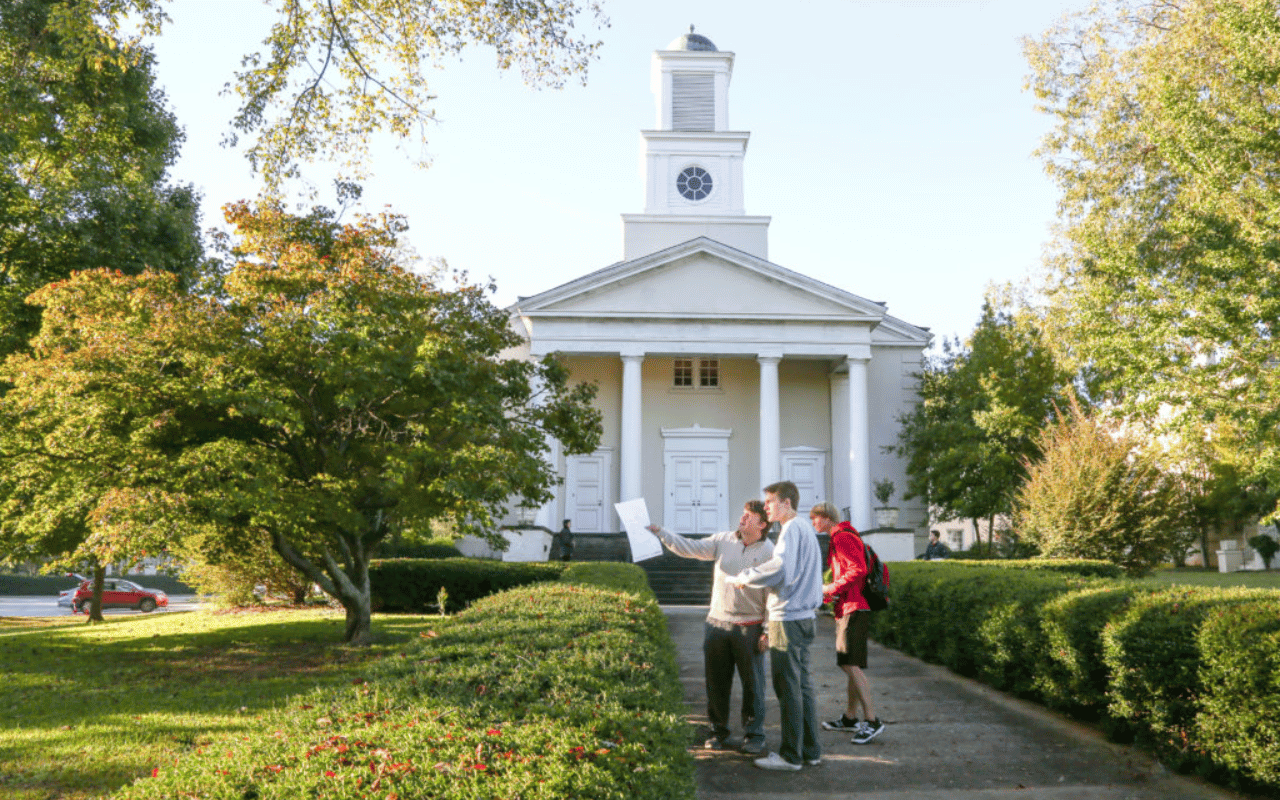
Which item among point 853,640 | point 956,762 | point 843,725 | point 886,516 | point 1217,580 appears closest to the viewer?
point 956,762

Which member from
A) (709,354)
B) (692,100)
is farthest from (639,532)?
(692,100)

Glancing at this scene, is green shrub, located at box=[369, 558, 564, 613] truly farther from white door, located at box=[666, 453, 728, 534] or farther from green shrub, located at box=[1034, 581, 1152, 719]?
green shrub, located at box=[1034, 581, 1152, 719]

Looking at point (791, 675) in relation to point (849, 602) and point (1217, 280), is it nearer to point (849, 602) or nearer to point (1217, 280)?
point (849, 602)

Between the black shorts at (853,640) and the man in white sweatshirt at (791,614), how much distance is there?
3.53 ft

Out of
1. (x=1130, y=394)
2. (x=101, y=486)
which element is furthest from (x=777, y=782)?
(x=1130, y=394)

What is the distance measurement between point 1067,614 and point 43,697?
1033 centimetres

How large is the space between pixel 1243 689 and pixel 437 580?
1607 centimetres

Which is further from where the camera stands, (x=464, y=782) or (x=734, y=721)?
(x=734, y=721)

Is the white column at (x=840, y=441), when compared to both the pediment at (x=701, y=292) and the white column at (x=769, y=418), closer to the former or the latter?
the white column at (x=769, y=418)

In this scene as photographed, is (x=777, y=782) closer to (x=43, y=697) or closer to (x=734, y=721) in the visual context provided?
(x=734, y=721)

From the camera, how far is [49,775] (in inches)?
272

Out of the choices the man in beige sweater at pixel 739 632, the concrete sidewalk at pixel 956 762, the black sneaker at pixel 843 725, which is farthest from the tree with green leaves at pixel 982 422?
the man in beige sweater at pixel 739 632

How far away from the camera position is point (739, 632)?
726 centimetres

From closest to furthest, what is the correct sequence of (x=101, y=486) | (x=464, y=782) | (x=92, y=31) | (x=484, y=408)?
(x=464, y=782), (x=92, y=31), (x=101, y=486), (x=484, y=408)
